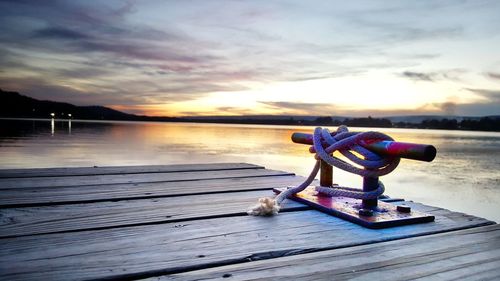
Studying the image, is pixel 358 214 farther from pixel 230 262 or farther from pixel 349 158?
pixel 230 262

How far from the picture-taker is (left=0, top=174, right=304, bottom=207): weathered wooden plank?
2.19 meters

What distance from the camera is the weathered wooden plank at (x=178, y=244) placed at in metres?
1.22

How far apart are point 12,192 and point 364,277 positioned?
2.33 m

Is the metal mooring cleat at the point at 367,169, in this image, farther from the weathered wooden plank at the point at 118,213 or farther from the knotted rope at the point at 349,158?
the weathered wooden plank at the point at 118,213

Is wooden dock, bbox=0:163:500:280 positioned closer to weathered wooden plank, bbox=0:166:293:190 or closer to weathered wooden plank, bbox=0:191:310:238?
weathered wooden plank, bbox=0:191:310:238

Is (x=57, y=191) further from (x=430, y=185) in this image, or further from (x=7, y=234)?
(x=430, y=185)

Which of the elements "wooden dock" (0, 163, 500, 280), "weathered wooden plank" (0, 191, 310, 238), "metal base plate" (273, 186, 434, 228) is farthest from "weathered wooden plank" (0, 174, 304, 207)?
"metal base plate" (273, 186, 434, 228)

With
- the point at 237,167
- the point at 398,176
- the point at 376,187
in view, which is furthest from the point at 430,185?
the point at 376,187

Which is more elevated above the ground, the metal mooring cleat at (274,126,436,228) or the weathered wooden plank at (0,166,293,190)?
Answer: the metal mooring cleat at (274,126,436,228)

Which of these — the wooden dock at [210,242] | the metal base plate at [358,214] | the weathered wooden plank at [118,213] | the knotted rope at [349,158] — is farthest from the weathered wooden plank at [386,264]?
the weathered wooden plank at [118,213]

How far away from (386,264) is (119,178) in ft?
7.92

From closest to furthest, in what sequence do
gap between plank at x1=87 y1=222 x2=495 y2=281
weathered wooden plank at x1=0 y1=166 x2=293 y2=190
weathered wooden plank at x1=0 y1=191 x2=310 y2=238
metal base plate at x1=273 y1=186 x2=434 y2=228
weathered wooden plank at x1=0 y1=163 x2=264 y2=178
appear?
gap between plank at x1=87 y1=222 x2=495 y2=281 < weathered wooden plank at x1=0 y1=191 x2=310 y2=238 < metal base plate at x1=273 y1=186 x2=434 y2=228 < weathered wooden plank at x1=0 y1=166 x2=293 y2=190 < weathered wooden plank at x1=0 y1=163 x2=264 y2=178

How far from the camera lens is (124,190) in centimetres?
254

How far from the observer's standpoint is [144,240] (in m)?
1.50
